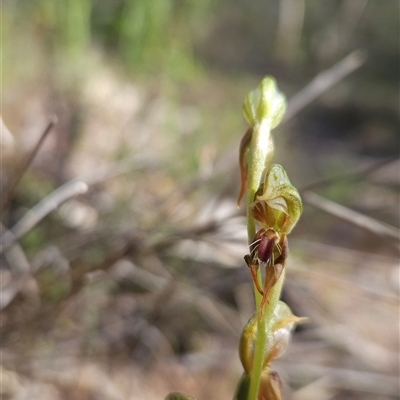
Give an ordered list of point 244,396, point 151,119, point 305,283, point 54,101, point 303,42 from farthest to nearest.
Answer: point 303,42 < point 151,119 < point 54,101 < point 305,283 < point 244,396

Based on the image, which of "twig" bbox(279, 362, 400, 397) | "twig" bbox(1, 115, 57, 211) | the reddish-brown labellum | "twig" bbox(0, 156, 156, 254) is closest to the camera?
the reddish-brown labellum

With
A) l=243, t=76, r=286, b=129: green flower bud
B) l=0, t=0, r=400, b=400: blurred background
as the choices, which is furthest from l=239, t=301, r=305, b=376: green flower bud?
l=0, t=0, r=400, b=400: blurred background

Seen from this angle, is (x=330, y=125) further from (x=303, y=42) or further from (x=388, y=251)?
(x=388, y=251)

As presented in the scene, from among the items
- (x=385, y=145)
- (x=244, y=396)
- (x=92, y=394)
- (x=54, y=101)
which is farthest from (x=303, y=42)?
(x=244, y=396)

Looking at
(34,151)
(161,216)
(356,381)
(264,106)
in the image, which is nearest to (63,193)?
(34,151)

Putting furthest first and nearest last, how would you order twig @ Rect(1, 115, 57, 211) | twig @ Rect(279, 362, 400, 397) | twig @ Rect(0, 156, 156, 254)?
twig @ Rect(279, 362, 400, 397) → twig @ Rect(0, 156, 156, 254) → twig @ Rect(1, 115, 57, 211)

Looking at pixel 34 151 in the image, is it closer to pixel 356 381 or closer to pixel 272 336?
pixel 272 336

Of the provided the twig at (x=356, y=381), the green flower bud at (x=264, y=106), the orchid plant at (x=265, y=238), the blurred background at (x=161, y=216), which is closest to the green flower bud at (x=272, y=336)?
the orchid plant at (x=265, y=238)

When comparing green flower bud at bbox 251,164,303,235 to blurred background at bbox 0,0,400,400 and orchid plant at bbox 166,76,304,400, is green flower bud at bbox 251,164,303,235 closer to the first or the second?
orchid plant at bbox 166,76,304,400

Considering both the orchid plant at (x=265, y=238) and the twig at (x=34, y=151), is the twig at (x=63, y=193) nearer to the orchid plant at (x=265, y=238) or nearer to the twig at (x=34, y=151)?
the twig at (x=34, y=151)
